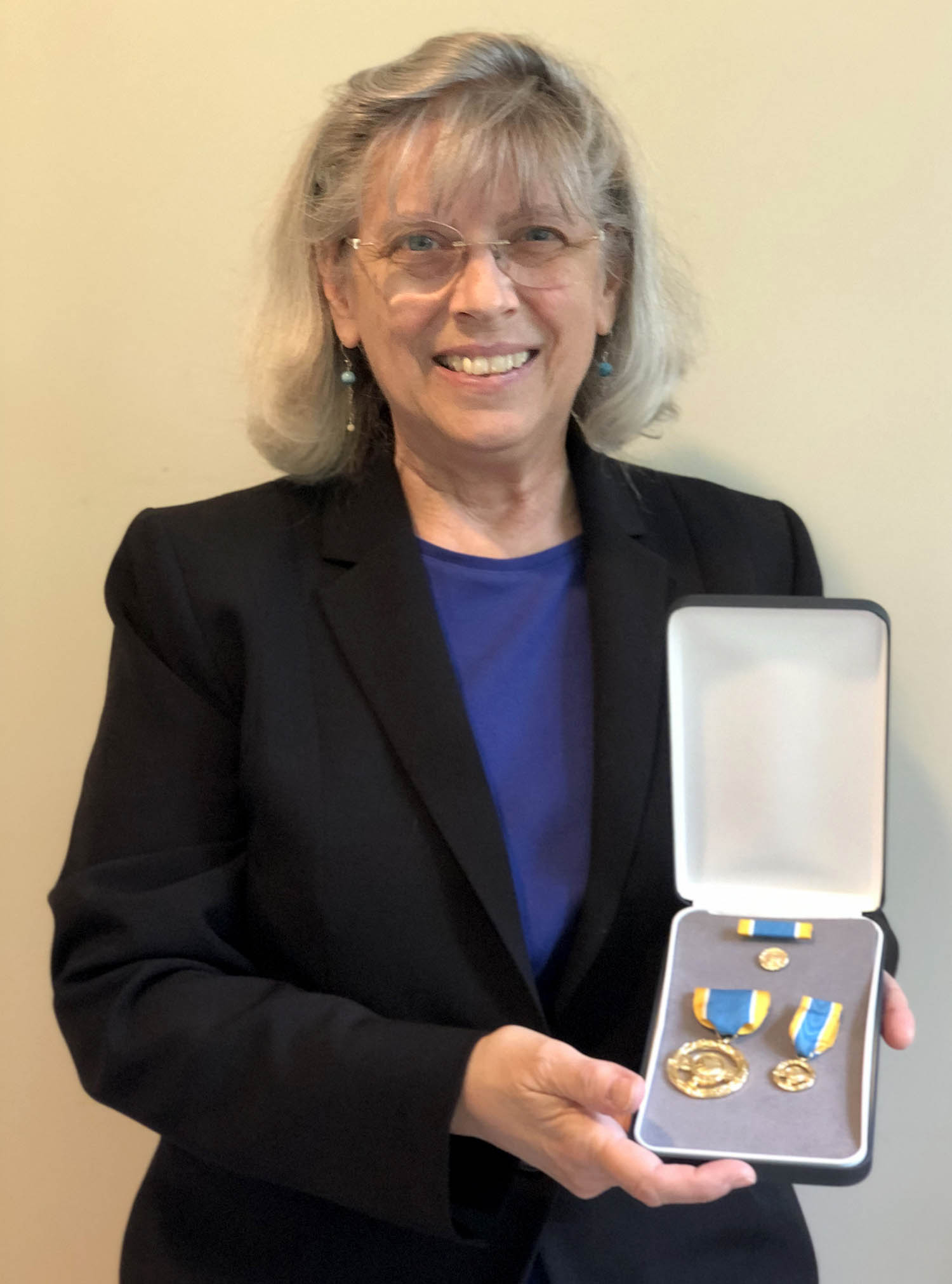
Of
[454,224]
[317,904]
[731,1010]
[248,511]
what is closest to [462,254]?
[454,224]

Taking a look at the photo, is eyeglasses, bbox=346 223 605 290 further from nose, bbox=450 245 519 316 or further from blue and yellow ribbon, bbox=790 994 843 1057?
blue and yellow ribbon, bbox=790 994 843 1057

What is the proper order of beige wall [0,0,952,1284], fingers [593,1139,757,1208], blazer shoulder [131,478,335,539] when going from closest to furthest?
fingers [593,1139,757,1208] → blazer shoulder [131,478,335,539] → beige wall [0,0,952,1284]

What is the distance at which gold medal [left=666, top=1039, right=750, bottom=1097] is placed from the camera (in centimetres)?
105

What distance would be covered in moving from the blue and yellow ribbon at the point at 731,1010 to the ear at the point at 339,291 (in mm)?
748

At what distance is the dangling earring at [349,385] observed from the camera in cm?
141

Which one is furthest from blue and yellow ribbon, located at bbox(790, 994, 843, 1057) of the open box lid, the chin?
the chin

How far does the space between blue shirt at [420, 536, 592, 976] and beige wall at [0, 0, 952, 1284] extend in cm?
38

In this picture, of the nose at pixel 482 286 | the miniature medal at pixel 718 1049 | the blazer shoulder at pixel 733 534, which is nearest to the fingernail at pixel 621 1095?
the miniature medal at pixel 718 1049

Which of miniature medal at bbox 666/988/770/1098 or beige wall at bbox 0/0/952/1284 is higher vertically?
beige wall at bbox 0/0/952/1284

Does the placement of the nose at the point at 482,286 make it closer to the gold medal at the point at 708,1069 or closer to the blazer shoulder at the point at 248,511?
the blazer shoulder at the point at 248,511

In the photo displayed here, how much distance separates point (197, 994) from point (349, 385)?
2.19ft

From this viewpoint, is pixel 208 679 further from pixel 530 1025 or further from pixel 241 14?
pixel 241 14

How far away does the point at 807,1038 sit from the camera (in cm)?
108

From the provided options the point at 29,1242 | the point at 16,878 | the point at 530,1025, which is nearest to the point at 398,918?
the point at 530,1025
